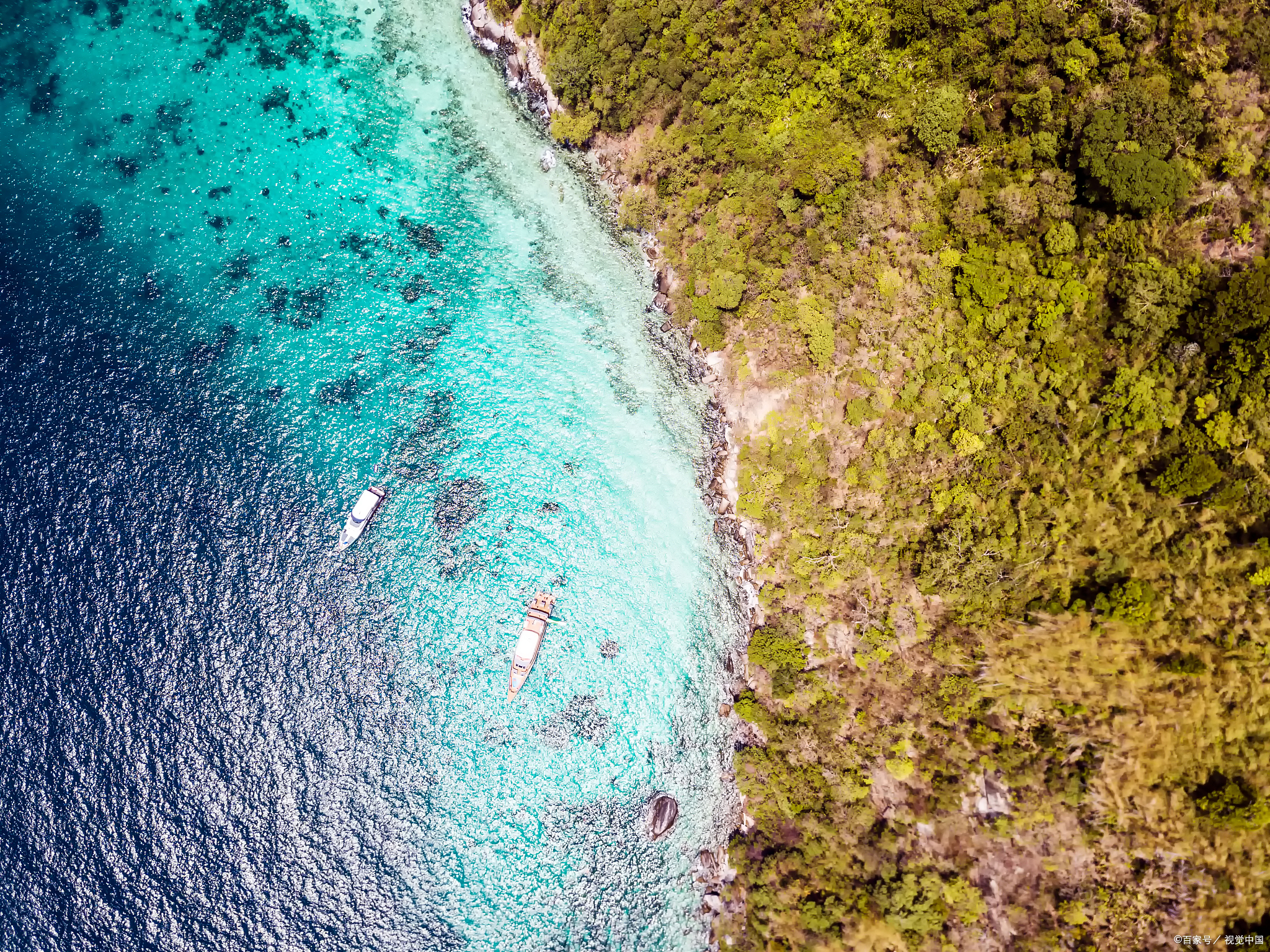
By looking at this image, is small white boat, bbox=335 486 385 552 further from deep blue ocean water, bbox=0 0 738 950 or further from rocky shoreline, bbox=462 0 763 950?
rocky shoreline, bbox=462 0 763 950

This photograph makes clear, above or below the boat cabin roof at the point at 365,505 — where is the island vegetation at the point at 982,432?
above


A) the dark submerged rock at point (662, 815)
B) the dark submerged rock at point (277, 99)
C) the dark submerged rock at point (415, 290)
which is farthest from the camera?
the dark submerged rock at point (277, 99)

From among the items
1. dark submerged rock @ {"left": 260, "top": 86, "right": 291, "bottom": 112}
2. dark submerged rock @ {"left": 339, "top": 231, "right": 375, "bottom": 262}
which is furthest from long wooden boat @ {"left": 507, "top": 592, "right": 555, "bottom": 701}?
dark submerged rock @ {"left": 260, "top": 86, "right": 291, "bottom": 112}

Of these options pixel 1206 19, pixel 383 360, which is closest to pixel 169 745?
pixel 383 360

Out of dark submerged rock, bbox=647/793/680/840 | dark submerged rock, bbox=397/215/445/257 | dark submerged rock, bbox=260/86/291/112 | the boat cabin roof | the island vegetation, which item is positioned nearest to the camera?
the island vegetation

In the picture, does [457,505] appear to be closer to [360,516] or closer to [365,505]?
[365,505]

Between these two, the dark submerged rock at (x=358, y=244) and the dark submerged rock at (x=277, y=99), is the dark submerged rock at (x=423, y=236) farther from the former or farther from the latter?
the dark submerged rock at (x=277, y=99)

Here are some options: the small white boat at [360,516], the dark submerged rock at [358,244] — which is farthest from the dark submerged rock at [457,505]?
the dark submerged rock at [358,244]
